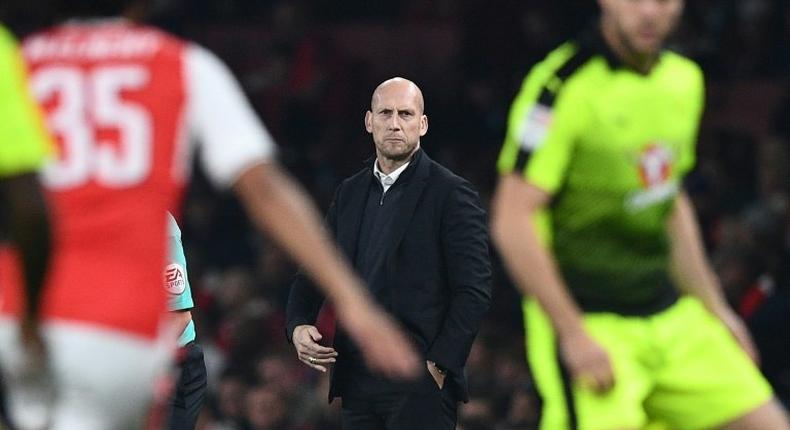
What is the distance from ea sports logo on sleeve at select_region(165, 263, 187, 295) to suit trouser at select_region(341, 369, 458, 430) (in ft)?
2.57

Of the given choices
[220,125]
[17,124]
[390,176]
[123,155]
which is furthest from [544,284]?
[390,176]

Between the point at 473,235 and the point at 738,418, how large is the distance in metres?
2.07

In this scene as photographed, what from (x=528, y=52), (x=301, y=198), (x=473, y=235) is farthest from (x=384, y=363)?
(x=528, y=52)

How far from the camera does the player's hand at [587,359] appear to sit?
5.14m

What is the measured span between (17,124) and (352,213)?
334 cm

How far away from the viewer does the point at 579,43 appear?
5.55m

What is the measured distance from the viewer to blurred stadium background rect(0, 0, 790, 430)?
454 inches

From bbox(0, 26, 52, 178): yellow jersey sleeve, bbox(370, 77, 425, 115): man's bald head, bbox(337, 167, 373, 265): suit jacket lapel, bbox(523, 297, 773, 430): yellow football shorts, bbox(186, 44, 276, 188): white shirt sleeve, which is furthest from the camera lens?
bbox(370, 77, 425, 115): man's bald head

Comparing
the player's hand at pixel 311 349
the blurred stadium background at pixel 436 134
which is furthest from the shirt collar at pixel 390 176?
the blurred stadium background at pixel 436 134

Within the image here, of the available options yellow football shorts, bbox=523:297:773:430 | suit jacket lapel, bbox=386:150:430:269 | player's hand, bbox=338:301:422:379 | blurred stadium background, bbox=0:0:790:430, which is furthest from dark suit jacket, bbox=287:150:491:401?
blurred stadium background, bbox=0:0:790:430

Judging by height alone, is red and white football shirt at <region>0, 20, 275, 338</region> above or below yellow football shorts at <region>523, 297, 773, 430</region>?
above

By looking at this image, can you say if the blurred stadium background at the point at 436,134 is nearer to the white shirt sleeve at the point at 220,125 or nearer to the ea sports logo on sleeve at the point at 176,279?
the ea sports logo on sleeve at the point at 176,279

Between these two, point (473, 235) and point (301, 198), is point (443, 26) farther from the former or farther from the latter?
point (301, 198)

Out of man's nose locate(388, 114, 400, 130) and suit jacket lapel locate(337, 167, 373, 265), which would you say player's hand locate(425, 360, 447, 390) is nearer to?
suit jacket lapel locate(337, 167, 373, 265)
